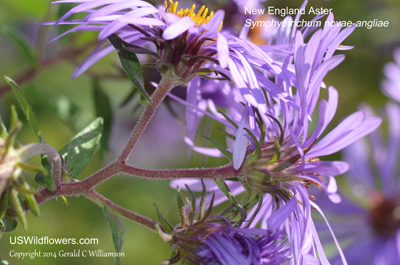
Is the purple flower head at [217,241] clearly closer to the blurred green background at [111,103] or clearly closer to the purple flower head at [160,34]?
the purple flower head at [160,34]

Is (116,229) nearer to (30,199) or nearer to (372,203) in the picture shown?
(30,199)

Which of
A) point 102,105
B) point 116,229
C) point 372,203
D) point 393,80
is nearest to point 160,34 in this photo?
point 116,229

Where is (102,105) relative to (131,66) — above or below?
below

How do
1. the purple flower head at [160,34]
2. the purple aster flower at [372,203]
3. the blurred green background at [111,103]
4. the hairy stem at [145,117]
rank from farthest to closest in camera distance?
the purple aster flower at [372,203]
the blurred green background at [111,103]
the hairy stem at [145,117]
the purple flower head at [160,34]

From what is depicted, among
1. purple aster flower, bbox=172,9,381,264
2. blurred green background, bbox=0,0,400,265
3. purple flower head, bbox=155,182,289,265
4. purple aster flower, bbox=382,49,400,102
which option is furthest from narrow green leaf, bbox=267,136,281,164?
purple aster flower, bbox=382,49,400,102

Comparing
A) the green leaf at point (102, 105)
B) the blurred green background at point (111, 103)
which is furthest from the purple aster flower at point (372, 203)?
the green leaf at point (102, 105)

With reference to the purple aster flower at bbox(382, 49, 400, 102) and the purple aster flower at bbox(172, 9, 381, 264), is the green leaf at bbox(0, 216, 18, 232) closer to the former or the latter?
the purple aster flower at bbox(172, 9, 381, 264)
